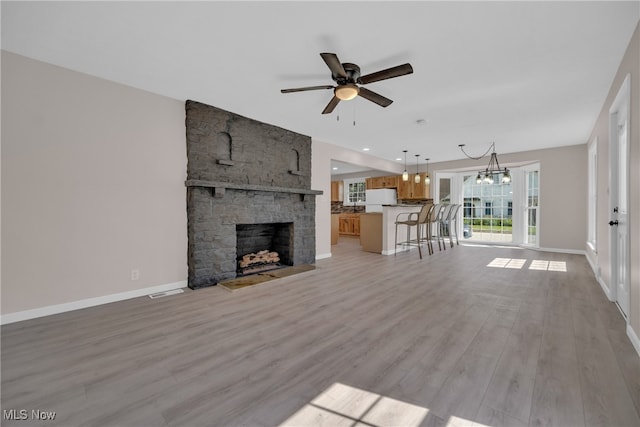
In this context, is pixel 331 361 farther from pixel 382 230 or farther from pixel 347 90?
pixel 382 230

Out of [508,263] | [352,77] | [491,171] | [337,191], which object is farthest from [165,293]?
[337,191]

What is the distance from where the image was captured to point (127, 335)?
216 centimetres

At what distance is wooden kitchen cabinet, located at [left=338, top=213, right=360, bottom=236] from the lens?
9.06 metres

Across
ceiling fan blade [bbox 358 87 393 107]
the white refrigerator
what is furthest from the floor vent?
the white refrigerator

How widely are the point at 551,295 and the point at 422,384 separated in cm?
257

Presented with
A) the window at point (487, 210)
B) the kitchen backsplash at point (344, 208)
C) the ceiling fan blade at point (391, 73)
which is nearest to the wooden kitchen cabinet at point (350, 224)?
the kitchen backsplash at point (344, 208)

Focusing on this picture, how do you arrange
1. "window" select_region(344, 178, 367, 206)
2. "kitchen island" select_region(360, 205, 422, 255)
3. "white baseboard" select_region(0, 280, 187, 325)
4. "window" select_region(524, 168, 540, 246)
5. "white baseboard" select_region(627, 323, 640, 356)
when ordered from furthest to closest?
"window" select_region(344, 178, 367, 206), "window" select_region(524, 168, 540, 246), "kitchen island" select_region(360, 205, 422, 255), "white baseboard" select_region(0, 280, 187, 325), "white baseboard" select_region(627, 323, 640, 356)

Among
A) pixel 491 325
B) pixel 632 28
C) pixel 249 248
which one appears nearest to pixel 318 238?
pixel 249 248

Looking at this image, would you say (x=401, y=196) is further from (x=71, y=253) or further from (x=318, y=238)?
(x=71, y=253)

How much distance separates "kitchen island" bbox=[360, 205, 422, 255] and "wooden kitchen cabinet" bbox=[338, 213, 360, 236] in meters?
2.66

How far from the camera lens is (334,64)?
6.91 feet

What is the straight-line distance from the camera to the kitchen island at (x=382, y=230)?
5.87 meters

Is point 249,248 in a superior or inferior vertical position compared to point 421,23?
inferior

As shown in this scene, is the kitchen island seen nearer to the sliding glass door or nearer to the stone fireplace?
the stone fireplace
